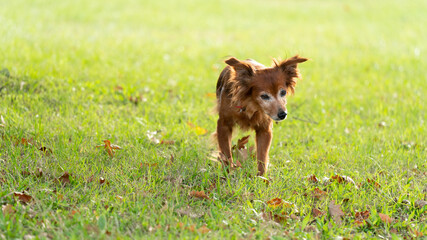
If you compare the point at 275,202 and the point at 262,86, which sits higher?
the point at 262,86

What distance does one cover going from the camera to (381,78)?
29.6ft

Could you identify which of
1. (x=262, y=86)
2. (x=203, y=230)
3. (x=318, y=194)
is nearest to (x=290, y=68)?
(x=262, y=86)

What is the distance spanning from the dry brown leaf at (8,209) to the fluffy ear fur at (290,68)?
8.71 feet

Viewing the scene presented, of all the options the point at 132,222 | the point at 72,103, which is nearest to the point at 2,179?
the point at 132,222

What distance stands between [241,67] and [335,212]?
1543 millimetres

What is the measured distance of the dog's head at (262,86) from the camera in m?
4.52

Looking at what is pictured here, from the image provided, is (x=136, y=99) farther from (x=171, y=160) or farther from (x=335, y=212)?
(x=335, y=212)

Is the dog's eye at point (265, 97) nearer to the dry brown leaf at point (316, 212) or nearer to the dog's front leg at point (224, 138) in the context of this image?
A: the dog's front leg at point (224, 138)

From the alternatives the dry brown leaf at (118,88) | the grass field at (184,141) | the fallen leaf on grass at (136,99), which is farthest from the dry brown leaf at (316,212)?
the dry brown leaf at (118,88)

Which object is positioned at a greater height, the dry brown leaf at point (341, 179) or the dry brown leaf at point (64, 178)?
the dry brown leaf at point (64, 178)

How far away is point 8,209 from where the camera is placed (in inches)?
142

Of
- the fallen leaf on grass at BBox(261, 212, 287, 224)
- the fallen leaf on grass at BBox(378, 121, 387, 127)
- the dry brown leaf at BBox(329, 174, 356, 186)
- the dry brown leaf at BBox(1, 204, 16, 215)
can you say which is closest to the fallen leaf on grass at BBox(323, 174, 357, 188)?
the dry brown leaf at BBox(329, 174, 356, 186)

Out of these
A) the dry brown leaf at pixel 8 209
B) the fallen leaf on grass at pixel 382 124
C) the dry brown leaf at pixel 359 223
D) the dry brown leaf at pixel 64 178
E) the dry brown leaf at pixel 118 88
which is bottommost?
the dry brown leaf at pixel 359 223

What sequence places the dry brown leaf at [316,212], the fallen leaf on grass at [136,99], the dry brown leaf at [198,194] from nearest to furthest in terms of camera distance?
the dry brown leaf at [316,212] → the dry brown leaf at [198,194] → the fallen leaf on grass at [136,99]
